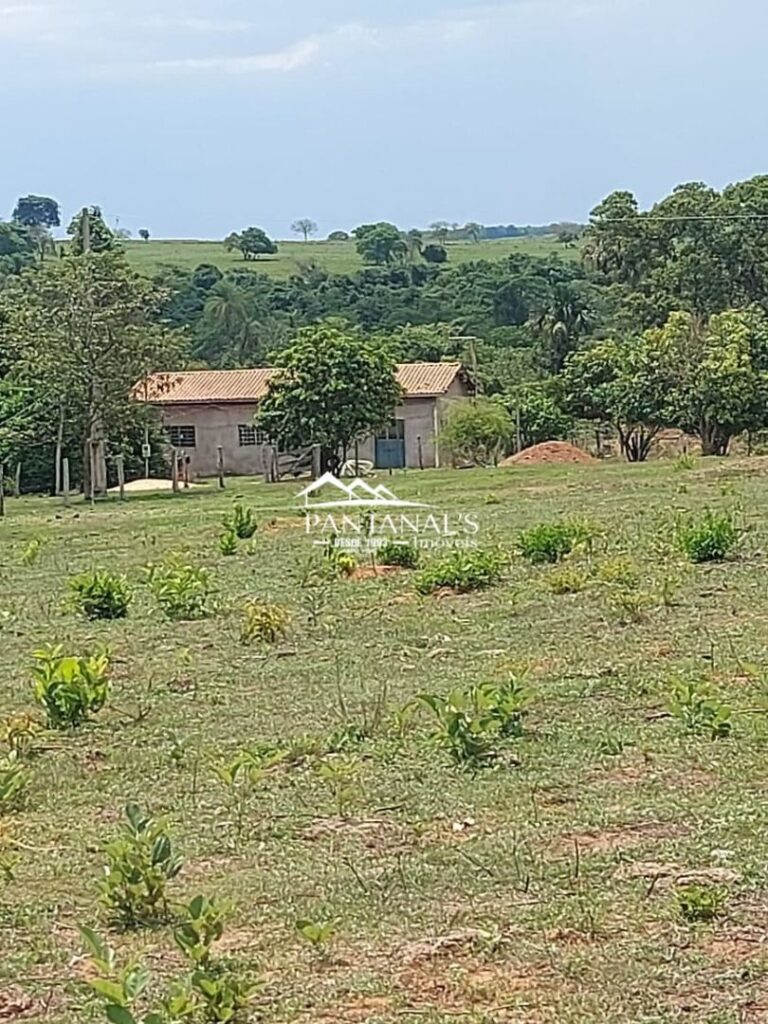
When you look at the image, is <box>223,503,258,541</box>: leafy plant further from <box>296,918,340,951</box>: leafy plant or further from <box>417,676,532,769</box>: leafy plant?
<box>296,918,340,951</box>: leafy plant

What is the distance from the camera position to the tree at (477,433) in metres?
37.9

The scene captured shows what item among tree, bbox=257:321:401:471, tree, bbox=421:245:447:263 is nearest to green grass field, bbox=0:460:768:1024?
tree, bbox=257:321:401:471

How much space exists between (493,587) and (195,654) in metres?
2.94

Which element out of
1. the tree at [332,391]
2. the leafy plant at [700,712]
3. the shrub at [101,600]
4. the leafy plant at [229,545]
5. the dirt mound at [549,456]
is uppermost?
the tree at [332,391]

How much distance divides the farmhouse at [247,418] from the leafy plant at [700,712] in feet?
114

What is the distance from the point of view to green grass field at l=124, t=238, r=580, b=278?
82188 millimetres

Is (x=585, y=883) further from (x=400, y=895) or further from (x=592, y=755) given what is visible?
(x=592, y=755)

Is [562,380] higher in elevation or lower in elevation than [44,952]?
higher

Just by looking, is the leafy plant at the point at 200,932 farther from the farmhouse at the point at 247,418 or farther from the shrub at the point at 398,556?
the farmhouse at the point at 247,418

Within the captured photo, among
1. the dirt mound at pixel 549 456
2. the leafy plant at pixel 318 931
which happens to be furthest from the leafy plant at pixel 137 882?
the dirt mound at pixel 549 456

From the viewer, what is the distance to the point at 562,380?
125ft

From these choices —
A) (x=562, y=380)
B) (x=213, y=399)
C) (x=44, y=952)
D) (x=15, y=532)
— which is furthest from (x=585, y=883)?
(x=213, y=399)

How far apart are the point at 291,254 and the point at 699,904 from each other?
87.9 metres

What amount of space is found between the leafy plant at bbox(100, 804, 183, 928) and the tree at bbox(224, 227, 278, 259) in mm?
85353
